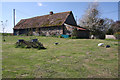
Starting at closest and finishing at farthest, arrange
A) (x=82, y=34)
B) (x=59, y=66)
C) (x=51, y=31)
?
(x=59, y=66), (x=82, y=34), (x=51, y=31)

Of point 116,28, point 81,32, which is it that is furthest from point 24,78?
point 116,28

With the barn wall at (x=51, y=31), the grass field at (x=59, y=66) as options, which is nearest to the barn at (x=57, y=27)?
the barn wall at (x=51, y=31)

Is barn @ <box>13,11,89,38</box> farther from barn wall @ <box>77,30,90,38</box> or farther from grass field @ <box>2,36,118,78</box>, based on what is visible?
grass field @ <box>2,36,118,78</box>

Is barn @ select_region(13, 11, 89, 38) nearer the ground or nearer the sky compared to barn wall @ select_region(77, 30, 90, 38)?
nearer the sky

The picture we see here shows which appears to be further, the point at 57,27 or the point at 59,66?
the point at 57,27

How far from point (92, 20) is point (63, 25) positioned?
9.29 metres

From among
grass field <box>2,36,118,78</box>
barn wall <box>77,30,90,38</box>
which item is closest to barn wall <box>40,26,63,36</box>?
barn wall <box>77,30,90,38</box>

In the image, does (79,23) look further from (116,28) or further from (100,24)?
(116,28)

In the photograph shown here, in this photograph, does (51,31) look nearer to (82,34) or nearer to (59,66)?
(82,34)

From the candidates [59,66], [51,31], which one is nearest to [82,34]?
[51,31]

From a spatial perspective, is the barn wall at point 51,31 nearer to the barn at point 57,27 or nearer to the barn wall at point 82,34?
the barn at point 57,27

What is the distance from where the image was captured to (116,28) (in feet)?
111

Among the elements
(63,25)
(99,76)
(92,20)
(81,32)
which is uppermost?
(92,20)

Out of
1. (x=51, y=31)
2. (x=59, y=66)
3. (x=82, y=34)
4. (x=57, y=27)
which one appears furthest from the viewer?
(x=51, y=31)
